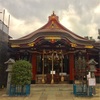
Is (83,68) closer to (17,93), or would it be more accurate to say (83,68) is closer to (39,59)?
(17,93)

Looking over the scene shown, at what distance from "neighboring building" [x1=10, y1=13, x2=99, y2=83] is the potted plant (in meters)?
5.65

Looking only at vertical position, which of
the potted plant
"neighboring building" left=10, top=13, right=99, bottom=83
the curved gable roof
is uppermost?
the curved gable roof

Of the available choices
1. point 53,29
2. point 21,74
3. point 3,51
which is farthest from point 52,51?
point 21,74

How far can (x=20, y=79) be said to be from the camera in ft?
42.9

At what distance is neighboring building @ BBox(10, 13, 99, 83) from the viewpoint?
18.8m

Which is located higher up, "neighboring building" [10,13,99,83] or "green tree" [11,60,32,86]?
"neighboring building" [10,13,99,83]

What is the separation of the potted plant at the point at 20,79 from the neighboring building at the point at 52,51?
18.6 ft

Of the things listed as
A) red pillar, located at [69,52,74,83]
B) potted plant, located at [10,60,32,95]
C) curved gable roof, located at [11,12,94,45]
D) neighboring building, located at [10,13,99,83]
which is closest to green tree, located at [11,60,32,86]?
potted plant, located at [10,60,32,95]

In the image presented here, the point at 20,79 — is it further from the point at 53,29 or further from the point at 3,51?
the point at 53,29

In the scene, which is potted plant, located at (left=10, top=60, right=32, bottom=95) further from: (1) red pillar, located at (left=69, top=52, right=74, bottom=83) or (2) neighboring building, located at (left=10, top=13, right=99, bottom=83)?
(1) red pillar, located at (left=69, top=52, right=74, bottom=83)

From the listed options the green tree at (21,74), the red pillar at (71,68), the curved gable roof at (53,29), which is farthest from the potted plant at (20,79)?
the red pillar at (71,68)

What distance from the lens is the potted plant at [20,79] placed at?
13.2m

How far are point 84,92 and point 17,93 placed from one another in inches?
185

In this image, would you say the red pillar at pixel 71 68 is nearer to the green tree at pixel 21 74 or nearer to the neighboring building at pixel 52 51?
the neighboring building at pixel 52 51
